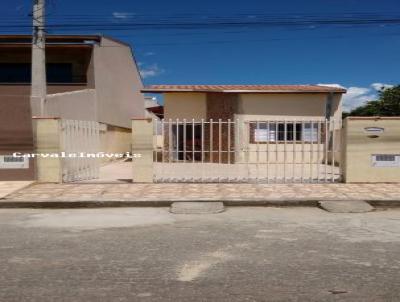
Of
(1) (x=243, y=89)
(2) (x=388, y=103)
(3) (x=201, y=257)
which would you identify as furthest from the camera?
(2) (x=388, y=103)

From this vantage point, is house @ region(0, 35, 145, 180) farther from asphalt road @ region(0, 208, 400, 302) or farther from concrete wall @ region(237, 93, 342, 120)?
asphalt road @ region(0, 208, 400, 302)

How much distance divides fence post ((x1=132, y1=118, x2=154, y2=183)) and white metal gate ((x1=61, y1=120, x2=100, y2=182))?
173 cm

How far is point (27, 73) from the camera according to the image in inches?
952

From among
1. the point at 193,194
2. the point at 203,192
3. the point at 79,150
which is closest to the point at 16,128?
the point at 79,150

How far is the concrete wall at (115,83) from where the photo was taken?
919 inches

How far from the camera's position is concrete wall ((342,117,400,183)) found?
12.3m

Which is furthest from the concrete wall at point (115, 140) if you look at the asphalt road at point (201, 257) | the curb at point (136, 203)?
the asphalt road at point (201, 257)

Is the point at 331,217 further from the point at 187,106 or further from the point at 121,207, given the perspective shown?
the point at 187,106

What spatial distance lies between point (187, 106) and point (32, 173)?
36.2 ft

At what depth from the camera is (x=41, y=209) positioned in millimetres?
9766

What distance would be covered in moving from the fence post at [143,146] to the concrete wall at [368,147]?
4.83m

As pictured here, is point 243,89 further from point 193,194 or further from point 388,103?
point 388,103

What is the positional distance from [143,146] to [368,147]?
18.1 feet

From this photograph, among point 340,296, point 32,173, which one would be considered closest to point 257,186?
point 32,173
